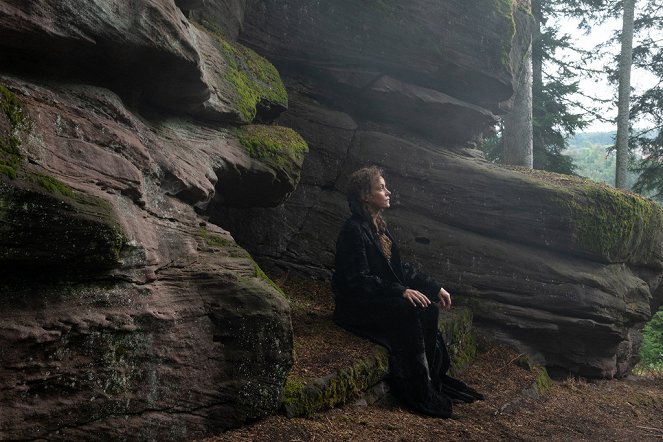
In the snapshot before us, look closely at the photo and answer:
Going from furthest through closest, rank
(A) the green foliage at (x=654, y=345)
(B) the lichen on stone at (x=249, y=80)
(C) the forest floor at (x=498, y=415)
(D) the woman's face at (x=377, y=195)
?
(A) the green foliage at (x=654, y=345) → (B) the lichen on stone at (x=249, y=80) → (D) the woman's face at (x=377, y=195) → (C) the forest floor at (x=498, y=415)

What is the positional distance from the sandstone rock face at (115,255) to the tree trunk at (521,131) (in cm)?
1016

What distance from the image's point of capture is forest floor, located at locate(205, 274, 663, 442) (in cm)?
481

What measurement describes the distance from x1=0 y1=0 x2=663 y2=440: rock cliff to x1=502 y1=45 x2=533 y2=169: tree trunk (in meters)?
2.55

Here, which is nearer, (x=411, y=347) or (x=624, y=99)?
(x=411, y=347)

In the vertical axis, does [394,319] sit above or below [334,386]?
above

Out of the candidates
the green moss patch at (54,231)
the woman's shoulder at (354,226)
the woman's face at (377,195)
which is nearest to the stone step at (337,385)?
the woman's shoulder at (354,226)

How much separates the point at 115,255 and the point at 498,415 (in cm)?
461

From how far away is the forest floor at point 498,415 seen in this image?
4.81 m

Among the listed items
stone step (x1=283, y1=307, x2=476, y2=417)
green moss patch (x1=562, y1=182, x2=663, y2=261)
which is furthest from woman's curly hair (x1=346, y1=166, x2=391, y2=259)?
green moss patch (x1=562, y1=182, x2=663, y2=261)

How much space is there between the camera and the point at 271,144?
24.0 feet

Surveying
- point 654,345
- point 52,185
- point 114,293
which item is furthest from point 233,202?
point 654,345

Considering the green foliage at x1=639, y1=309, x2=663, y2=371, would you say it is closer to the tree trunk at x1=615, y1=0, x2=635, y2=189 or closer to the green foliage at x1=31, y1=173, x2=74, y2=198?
the tree trunk at x1=615, y1=0, x2=635, y2=189

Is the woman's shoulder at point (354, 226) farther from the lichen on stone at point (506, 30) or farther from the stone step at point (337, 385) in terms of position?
the lichen on stone at point (506, 30)

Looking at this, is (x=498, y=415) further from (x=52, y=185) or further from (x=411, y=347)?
(x=52, y=185)
